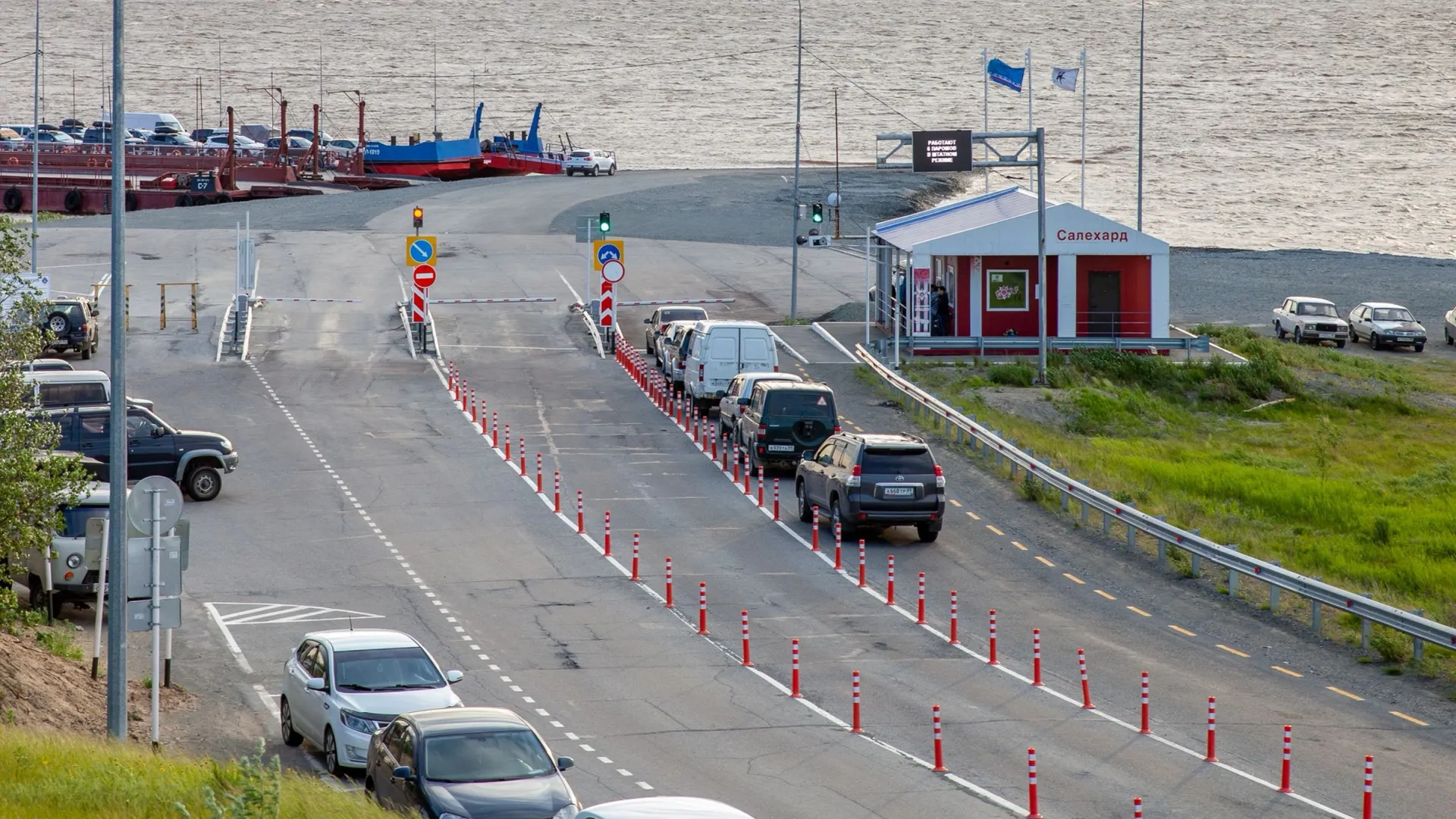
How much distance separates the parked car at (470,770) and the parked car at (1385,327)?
44.8m

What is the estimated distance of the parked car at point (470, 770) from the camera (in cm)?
1299

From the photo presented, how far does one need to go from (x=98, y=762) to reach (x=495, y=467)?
19.1 meters

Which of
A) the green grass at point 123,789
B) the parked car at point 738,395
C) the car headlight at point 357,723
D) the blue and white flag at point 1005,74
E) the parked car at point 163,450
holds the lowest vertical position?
the car headlight at point 357,723

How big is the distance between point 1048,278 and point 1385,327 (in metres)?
13.5

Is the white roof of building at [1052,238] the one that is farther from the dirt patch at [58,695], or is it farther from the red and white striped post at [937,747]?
the red and white striped post at [937,747]

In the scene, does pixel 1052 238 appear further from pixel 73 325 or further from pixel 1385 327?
pixel 73 325

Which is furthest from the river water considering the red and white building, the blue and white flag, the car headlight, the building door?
the car headlight

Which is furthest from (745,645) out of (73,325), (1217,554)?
(73,325)

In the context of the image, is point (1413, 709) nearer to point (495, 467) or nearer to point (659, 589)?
point (659, 589)

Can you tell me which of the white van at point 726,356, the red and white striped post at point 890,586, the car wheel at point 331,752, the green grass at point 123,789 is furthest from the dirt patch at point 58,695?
the white van at point 726,356

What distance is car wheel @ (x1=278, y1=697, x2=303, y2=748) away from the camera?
57.0 feet

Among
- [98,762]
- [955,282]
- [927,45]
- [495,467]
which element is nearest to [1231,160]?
[927,45]

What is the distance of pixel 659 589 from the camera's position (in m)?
24.1

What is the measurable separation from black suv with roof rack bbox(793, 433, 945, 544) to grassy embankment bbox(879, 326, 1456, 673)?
149 inches
